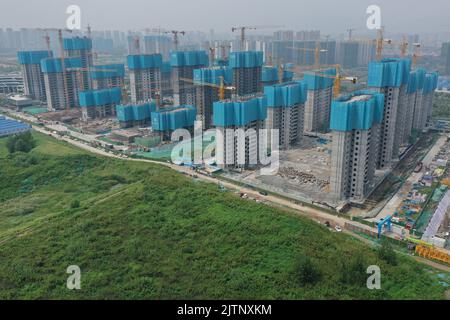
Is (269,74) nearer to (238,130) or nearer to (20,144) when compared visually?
(238,130)

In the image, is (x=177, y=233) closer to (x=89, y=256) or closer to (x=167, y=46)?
(x=89, y=256)

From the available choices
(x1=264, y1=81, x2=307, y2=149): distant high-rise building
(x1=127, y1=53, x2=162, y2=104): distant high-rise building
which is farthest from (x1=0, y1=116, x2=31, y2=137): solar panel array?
(x1=264, y1=81, x2=307, y2=149): distant high-rise building

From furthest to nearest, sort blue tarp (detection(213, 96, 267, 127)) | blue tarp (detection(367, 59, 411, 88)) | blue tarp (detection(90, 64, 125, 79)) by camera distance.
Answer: blue tarp (detection(90, 64, 125, 79)) < blue tarp (detection(213, 96, 267, 127)) < blue tarp (detection(367, 59, 411, 88))

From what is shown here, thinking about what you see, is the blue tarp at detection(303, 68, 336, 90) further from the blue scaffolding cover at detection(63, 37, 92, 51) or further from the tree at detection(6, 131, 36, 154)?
the blue scaffolding cover at detection(63, 37, 92, 51)

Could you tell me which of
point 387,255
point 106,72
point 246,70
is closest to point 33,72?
point 106,72

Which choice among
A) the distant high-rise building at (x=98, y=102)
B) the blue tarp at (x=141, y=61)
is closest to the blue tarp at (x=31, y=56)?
the distant high-rise building at (x=98, y=102)

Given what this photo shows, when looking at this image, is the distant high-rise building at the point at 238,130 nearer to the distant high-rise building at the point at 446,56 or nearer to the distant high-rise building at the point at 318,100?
the distant high-rise building at the point at 318,100
